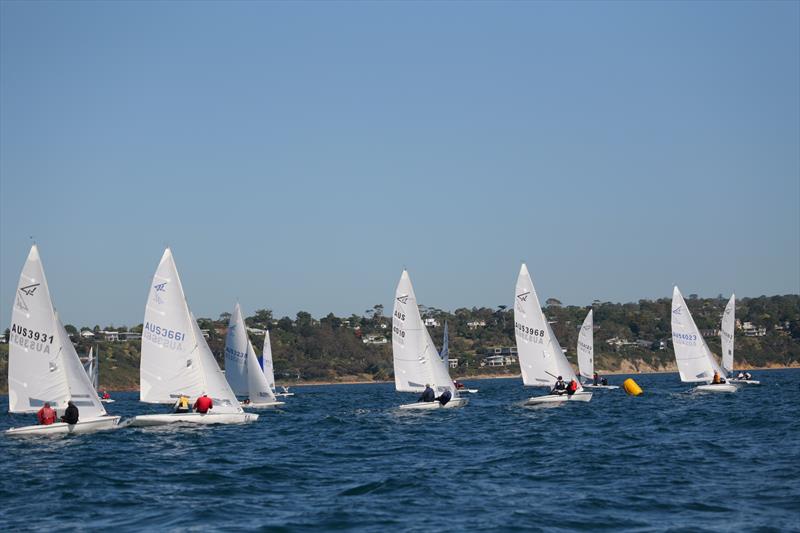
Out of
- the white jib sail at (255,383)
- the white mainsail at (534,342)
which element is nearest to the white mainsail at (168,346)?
the white jib sail at (255,383)

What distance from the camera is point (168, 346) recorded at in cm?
4209

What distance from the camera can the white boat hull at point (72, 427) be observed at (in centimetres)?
3662

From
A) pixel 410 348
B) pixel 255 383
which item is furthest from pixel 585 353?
pixel 410 348

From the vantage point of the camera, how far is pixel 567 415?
46469 millimetres

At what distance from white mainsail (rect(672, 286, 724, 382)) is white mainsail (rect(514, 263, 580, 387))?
13.6 meters

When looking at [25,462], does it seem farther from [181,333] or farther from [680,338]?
[680,338]

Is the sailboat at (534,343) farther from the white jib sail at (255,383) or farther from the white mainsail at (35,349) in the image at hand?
the white mainsail at (35,349)

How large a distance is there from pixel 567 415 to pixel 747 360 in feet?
449

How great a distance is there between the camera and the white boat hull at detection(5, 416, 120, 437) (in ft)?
120

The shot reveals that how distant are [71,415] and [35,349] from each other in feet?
9.80

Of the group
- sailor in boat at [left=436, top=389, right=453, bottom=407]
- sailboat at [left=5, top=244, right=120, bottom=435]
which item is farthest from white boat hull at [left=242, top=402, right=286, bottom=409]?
sailboat at [left=5, top=244, right=120, bottom=435]

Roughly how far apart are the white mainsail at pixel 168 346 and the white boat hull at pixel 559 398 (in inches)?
631

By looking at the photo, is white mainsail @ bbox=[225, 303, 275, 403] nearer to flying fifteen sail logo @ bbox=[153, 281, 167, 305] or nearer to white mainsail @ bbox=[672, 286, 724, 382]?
flying fifteen sail logo @ bbox=[153, 281, 167, 305]

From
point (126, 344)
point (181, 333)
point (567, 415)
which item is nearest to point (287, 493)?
point (181, 333)
